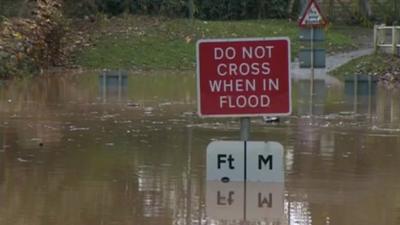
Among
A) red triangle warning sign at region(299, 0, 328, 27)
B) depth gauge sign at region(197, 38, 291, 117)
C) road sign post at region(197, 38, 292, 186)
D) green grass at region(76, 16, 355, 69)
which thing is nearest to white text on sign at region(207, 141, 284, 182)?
road sign post at region(197, 38, 292, 186)

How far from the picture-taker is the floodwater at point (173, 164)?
8.92 m

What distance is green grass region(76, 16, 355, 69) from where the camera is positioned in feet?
106

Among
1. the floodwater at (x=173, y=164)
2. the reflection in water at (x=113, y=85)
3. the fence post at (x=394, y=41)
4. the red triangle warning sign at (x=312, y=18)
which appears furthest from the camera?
the fence post at (x=394, y=41)

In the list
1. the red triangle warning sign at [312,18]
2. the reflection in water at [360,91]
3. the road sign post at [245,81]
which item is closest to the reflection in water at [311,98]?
the reflection in water at [360,91]

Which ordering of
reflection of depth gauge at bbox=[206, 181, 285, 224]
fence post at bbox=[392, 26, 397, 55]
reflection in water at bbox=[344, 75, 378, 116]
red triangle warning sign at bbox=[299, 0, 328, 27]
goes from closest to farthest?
reflection of depth gauge at bbox=[206, 181, 285, 224] < reflection in water at bbox=[344, 75, 378, 116] < red triangle warning sign at bbox=[299, 0, 328, 27] < fence post at bbox=[392, 26, 397, 55]

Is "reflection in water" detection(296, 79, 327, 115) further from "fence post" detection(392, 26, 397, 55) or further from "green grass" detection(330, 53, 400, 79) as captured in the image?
"fence post" detection(392, 26, 397, 55)

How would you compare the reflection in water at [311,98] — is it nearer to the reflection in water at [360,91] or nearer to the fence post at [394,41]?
the reflection in water at [360,91]

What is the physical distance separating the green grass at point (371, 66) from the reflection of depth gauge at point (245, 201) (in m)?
17.3

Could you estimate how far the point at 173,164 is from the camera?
11.6 m

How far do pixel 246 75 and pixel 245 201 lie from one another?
117 cm

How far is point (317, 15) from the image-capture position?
24.2 m

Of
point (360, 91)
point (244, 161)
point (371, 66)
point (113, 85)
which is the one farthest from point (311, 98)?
point (244, 161)

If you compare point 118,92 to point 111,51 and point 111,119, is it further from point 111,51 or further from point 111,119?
point 111,51

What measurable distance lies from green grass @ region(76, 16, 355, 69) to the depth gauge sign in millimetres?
22116
